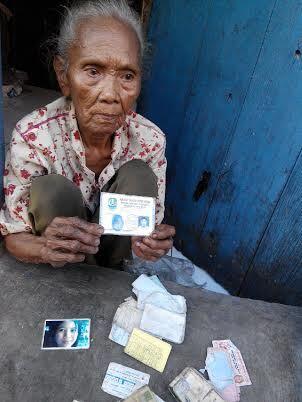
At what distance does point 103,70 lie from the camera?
4.95 feet

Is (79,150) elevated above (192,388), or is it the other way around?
(79,150)

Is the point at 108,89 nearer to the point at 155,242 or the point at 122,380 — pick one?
the point at 155,242

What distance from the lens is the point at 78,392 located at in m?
1.38

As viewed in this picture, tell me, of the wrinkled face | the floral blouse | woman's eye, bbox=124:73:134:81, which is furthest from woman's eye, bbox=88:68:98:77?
the floral blouse

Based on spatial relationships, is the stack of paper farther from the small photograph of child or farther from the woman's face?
the small photograph of child

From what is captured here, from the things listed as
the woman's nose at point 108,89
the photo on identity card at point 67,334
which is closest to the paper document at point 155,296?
the photo on identity card at point 67,334

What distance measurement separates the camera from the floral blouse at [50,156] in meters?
1.61

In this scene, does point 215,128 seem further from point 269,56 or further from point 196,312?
point 196,312

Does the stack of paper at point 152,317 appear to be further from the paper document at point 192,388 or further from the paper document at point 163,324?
the paper document at point 192,388

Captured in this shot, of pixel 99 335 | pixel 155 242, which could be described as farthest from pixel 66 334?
pixel 155 242

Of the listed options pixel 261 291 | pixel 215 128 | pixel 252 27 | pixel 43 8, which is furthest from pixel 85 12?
pixel 43 8

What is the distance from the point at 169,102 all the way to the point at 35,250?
160 centimetres

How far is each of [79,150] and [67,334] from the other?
2.54 feet

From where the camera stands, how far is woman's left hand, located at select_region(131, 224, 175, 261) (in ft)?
5.10
